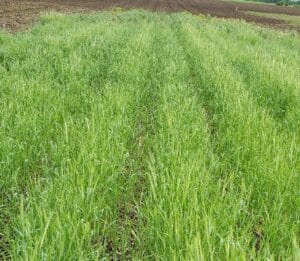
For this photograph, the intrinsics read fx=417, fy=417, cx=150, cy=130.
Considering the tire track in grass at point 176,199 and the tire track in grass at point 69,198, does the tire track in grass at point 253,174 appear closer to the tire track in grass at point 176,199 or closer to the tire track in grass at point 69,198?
the tire track in grass at point 176,199

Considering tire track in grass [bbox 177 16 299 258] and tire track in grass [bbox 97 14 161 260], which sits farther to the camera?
tire track in grass [bbox 97 14 161 260]

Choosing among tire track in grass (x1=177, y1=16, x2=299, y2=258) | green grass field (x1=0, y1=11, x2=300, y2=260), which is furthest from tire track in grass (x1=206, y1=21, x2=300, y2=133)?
tire track in grass (x1=177, y1=16, x2=299, y2=258)

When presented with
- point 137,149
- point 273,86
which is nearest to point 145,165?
point 137,149

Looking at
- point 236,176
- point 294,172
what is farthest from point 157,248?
point 294,172

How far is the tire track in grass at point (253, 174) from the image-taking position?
2.82 metres

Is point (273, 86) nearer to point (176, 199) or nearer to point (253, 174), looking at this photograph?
point (253, 174)

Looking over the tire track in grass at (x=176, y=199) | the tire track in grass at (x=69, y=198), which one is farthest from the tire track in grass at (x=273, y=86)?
the tire track in grass at (x=69, y=198)

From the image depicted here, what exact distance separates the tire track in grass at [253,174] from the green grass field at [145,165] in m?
0.02

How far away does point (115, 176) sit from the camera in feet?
11.3

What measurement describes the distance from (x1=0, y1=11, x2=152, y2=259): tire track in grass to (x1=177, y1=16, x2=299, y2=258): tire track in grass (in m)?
0.90

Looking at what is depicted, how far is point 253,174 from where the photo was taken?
149 inches

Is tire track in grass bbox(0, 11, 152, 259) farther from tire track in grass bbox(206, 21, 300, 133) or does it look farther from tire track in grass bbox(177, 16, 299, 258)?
tire track in grass bbox(206, 21, 300, 133)

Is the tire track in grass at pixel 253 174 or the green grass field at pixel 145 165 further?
the tire track in grass at pixel 253 174

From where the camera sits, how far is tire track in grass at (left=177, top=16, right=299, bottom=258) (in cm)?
282
